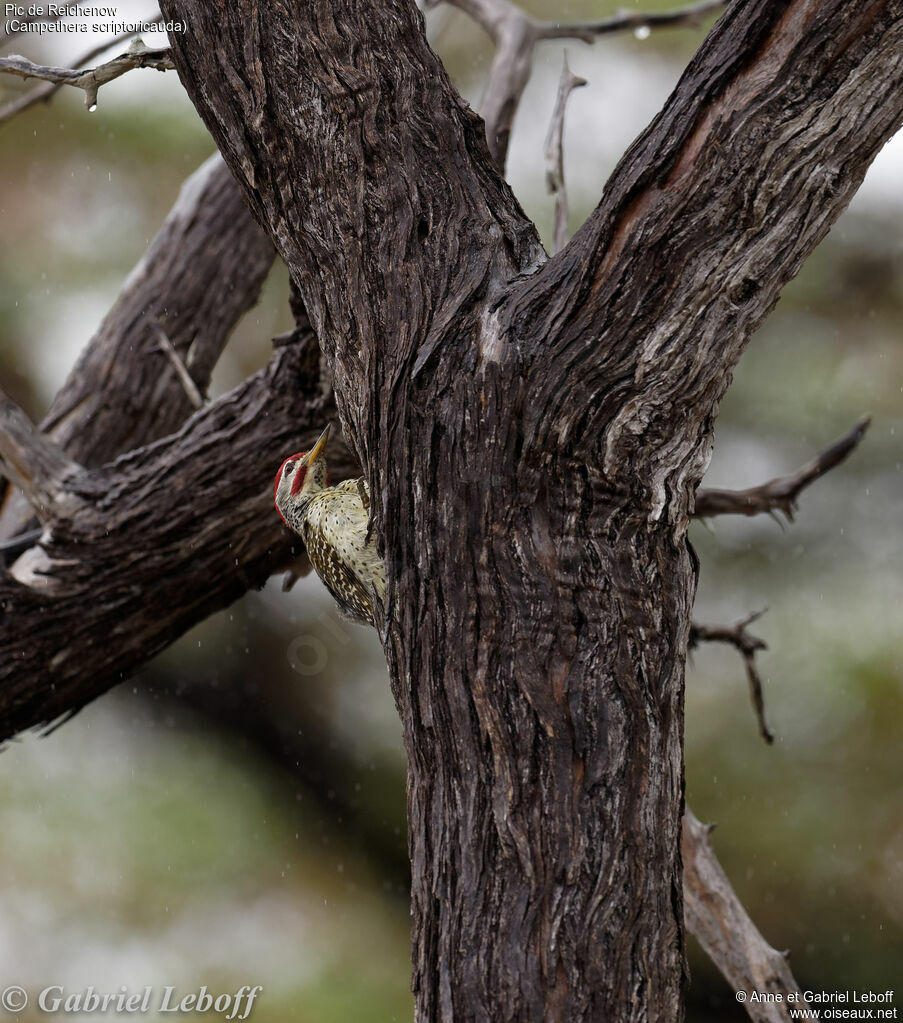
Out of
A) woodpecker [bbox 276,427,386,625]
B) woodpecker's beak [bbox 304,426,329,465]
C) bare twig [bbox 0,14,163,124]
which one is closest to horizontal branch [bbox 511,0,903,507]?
woodpecker [bbox 276,427,386,625]

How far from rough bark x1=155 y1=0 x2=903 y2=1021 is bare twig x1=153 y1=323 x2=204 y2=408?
144cm

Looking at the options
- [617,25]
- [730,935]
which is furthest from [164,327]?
[730,935]

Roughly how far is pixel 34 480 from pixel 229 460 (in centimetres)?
47

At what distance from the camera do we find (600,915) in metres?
1.02

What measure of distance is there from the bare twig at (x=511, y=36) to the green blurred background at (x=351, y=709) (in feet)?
4.14

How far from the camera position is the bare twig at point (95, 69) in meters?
1.22

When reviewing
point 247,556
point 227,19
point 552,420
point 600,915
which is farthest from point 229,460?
point 600,915

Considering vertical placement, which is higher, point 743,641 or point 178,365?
point 178,365

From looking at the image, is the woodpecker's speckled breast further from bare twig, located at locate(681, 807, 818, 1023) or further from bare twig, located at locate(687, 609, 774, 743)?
bare twig, located at locate(687, 609, 774, 743)

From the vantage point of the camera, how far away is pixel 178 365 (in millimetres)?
2557

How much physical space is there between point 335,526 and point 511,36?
5.36 ft

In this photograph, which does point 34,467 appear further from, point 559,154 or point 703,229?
point 703,229

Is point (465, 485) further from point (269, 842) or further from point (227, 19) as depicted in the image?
point (269, 842)

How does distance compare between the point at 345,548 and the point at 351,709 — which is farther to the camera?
the point at 351,709
